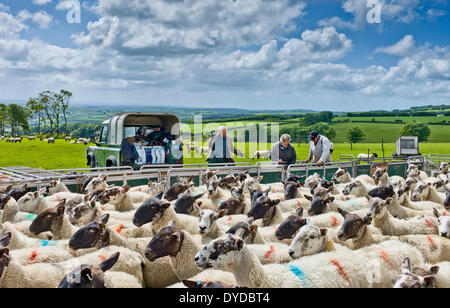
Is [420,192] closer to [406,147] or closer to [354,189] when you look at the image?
[354,189]

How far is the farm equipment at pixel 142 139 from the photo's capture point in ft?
40.3

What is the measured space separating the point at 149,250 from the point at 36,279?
1.22 m

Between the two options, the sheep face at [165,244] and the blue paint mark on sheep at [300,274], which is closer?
the blue paint mark on sheep at [300,274]

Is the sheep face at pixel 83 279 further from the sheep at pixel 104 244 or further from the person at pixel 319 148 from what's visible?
the person at pixel 319 148

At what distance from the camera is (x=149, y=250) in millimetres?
4078

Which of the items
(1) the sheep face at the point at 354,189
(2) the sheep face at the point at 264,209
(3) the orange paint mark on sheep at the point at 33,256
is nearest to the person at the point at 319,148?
(1) the sheep face at the point at 354,189

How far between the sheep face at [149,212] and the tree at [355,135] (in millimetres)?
66834

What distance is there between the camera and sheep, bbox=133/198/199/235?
5277mm

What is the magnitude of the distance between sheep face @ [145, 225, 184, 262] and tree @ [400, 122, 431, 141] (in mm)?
67403

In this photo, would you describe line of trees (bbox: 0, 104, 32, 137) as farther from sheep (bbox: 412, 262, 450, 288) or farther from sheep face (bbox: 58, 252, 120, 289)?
sheep (bbox: 412, 262, 450, 288)

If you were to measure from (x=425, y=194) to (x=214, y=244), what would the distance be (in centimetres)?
721

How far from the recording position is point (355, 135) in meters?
70.4
